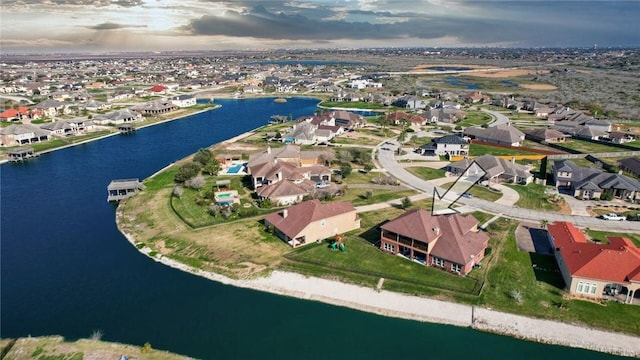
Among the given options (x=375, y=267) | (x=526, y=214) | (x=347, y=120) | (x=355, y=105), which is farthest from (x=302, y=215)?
(x=355, y=105)

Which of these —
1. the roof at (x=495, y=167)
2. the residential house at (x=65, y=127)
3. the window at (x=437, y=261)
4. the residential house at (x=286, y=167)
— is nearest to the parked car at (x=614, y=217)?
the roof at (x=495, y=167)

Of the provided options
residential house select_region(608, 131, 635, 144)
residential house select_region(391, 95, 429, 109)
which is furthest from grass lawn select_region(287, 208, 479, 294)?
residential house select_region(391, 95, 429, 109)

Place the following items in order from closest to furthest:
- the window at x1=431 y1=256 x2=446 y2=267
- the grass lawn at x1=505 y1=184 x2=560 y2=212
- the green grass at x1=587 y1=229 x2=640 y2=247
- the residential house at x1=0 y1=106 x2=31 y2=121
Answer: the window at x1=431 y1=256 x2=446 y2=267, the green grass at x1=587 y1=229 x2=640 y2=247, the grass lawn at x1=505 y1=184 x2=560 y2=212, the residential house at x1=0 y1=106 x2=31 y2=121

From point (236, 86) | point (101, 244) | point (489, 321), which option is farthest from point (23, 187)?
point (236, 86)

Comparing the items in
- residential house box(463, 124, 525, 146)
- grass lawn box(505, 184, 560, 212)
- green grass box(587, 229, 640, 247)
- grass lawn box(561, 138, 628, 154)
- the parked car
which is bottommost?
green grass box(587, 229, 640, 247)

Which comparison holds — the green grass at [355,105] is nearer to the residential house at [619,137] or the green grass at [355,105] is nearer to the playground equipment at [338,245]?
the residential house at [619,137]

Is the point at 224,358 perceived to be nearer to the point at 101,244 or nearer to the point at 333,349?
the point at 333,349

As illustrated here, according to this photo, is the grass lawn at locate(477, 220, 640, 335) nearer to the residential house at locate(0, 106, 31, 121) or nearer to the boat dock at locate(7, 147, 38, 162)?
the boat dock at locate(7, 147, 38, 162)
